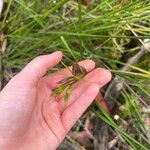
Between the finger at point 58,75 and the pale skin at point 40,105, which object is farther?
the finger at point 58,75

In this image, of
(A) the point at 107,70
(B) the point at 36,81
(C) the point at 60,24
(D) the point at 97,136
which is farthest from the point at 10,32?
(D) the point at 97,136

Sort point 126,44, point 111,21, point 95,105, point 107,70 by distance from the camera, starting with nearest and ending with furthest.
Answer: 1. point 111,21
2. point 107,70
3. point 95,105
4. point 126,44

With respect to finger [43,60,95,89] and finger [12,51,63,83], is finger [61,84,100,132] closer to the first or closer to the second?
finger [43,60,95,89]

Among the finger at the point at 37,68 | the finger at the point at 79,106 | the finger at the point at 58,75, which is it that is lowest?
the finger at the point at 79,106

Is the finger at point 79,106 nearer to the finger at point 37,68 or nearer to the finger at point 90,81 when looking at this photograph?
the finger at point 90,81

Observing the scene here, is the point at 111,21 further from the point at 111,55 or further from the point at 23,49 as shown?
the point at 23,49

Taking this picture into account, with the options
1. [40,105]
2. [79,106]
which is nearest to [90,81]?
[79,106]

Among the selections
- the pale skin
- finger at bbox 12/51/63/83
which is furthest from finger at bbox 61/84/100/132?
finger at bbox 12/51/63/83

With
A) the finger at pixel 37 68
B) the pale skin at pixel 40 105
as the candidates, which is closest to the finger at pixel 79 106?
the pale skin at pixel 40 105
